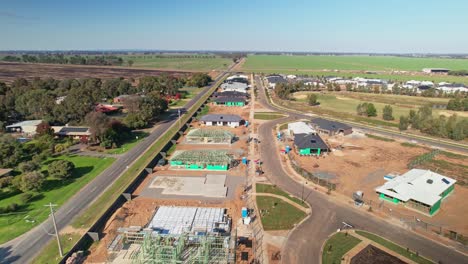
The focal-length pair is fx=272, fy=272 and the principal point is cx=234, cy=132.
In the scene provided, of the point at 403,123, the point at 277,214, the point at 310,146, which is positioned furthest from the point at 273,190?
the point at 403,123

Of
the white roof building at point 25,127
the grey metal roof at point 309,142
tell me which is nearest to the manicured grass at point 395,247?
the grey metal roof at point 309,142

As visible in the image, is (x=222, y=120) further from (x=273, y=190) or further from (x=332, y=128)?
(x=273, y=190)

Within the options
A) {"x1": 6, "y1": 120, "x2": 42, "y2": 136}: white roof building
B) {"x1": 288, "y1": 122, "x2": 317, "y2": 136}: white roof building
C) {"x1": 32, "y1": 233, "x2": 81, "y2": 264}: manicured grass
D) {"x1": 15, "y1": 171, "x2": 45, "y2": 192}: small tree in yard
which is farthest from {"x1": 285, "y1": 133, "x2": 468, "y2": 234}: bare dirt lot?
{"x1": 6, "y1": 120, "x2": 42, "y2": 136}: white roof building

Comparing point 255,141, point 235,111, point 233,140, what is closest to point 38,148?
point 233,140

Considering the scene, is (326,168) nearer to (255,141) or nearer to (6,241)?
(255,141)

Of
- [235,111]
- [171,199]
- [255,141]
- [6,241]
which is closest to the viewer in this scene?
[6,241]

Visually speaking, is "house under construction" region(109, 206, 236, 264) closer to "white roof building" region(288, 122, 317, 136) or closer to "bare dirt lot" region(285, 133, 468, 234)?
"bare dirt lot" region(285, 133, 468, 234)

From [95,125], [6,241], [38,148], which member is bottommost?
[6,241]
